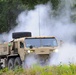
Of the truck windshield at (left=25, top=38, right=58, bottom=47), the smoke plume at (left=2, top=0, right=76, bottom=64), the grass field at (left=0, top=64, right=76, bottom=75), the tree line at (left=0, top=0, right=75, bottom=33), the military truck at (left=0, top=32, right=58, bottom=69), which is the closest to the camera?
the grass field at (left=0, top=64, right=76, bottom=75)

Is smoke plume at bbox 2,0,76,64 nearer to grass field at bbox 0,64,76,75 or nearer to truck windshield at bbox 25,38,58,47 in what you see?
truck windshield at bbox 25,38,58,47

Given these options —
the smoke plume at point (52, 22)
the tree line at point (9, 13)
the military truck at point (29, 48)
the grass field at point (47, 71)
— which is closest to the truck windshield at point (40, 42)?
the military truck at point (29, 48)

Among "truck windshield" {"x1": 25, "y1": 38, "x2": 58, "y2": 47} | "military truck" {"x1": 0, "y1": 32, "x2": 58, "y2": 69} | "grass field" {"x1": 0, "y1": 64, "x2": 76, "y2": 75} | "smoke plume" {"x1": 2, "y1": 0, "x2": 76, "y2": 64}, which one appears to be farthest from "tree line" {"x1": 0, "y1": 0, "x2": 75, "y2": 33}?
"grass field" {"x1": 0, "y1": 64, "x2": 76, "y2": 75}

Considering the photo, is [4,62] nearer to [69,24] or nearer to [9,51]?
[9,51]

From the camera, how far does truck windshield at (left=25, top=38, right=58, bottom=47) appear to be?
71.6 feet

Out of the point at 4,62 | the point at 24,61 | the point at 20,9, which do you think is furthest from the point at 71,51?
the point at 20,9

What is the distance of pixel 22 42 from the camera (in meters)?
22.0

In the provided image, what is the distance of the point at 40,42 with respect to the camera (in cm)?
2198

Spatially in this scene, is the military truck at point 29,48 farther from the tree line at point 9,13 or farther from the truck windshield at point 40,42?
the tree line at point 9,13

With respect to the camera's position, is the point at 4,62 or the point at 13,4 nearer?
the point at 4,62

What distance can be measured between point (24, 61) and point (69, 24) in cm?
1151

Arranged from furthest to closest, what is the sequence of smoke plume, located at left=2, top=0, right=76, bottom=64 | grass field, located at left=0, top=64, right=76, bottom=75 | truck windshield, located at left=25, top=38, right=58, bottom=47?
smoke plume, located at left=2, top=0, right=76, bottom=64
truck windshield, located at left=25, top=38, right=58, bottom=47
grass field, located at left=0, top=64, right=76, bottom=75

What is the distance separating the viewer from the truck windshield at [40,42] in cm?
2181

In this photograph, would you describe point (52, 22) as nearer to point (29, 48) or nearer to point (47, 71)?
point (29, 48)
